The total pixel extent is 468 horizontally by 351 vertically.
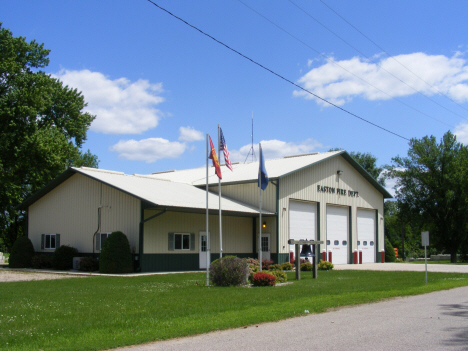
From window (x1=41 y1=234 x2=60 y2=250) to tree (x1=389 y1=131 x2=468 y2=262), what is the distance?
1284 inches

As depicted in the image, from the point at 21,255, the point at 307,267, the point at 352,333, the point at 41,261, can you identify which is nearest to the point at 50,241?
the point at 21,255

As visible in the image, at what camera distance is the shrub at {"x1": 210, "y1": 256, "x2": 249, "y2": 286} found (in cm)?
1770

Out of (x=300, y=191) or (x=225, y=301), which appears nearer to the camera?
(x=225, y=301)

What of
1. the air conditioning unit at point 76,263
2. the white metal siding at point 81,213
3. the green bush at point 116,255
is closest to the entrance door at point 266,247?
the white metal siding at point 81,213

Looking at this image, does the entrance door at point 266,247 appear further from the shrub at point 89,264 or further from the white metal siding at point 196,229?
the shrub at point 89,264

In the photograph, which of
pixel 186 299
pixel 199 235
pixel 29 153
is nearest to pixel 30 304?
pixel 186 299

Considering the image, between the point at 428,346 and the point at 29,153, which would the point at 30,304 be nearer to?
the point at 428,346

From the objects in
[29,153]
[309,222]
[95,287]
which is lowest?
[95,287]

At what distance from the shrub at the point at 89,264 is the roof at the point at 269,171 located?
9.87 m

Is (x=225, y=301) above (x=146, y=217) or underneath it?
underneath

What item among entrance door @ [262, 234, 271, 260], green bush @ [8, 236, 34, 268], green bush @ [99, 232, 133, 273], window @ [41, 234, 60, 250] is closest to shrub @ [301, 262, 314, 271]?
entrance door @ [262, 234, 271, 260]

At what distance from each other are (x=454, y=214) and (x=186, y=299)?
127 feet

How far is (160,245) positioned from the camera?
26.9 meters

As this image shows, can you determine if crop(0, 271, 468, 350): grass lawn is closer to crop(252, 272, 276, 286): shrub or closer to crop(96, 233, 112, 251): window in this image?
crop(252, 272, 276, 286): shrub
